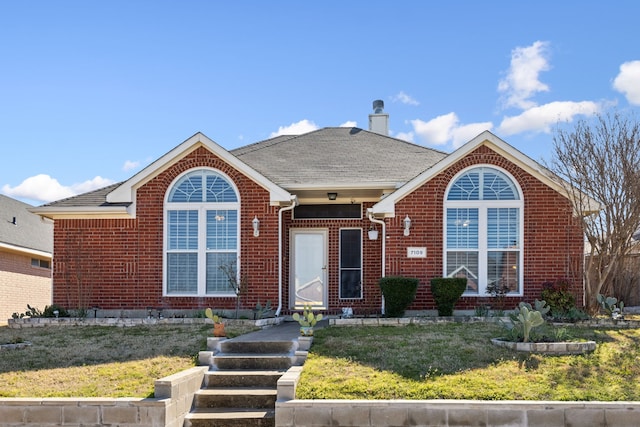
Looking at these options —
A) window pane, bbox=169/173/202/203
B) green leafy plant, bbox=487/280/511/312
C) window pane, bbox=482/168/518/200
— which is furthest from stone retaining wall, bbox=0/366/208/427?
window pane, bbox=482/168/518/200

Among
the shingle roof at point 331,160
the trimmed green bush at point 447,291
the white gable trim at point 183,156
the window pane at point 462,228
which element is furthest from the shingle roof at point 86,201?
the window pane at point 462,228

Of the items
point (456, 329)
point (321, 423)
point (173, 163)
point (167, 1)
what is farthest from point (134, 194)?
point (321, 423)

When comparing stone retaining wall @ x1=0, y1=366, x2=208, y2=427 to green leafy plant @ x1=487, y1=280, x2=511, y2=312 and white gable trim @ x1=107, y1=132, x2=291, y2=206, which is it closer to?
white gable trim @ x1=107, y1=132, x2=291, y2=206

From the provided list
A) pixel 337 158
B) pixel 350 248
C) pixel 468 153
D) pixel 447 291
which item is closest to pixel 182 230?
pixel 350 248

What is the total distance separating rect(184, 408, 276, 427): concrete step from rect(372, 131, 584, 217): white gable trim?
673 centimetres

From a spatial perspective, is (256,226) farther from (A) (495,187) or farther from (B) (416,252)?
(A) (495,187)

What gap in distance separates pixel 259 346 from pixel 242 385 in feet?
3.67

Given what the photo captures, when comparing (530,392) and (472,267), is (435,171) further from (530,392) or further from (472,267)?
(530,392)

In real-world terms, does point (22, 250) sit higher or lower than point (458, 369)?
higher

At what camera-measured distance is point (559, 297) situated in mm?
13633

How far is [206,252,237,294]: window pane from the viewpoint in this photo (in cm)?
1480

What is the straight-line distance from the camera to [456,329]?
11914mm

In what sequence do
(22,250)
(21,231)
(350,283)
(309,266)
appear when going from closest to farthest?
(350,283) → (309,266) → (22,250) → (21,231)

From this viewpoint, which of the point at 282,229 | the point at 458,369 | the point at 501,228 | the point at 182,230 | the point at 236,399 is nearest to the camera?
the point at 236,399
